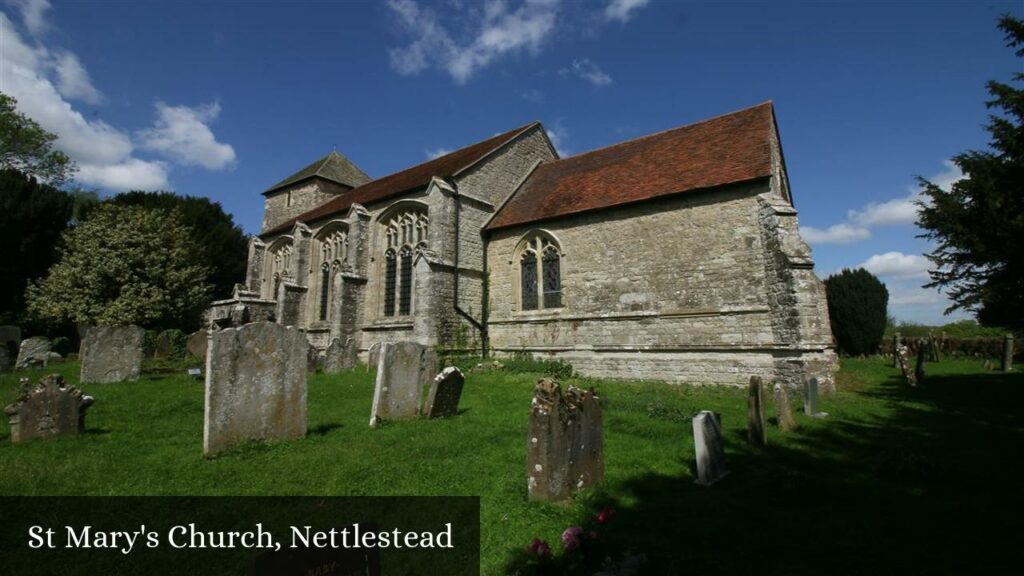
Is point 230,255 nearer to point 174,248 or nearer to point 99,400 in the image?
point 174,248

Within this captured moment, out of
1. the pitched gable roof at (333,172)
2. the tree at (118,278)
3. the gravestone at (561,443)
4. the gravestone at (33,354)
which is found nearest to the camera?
the gravestone at (561,443)

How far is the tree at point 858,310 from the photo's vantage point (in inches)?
944

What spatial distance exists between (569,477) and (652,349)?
935 cm

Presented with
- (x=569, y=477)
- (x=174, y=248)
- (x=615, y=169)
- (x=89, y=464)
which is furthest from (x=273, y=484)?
(x=174, y=248)

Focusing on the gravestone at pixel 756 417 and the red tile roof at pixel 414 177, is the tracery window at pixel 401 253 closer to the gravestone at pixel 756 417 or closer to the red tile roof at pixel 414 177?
the red tile roof at pixel 414 177

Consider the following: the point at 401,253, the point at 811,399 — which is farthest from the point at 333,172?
the point at 811,399

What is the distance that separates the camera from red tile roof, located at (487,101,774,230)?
43.7 ft

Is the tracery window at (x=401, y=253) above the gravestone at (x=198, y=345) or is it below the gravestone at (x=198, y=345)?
above

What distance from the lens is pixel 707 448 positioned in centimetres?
527

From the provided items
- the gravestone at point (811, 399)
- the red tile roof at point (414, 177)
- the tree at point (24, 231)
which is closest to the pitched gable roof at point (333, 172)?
the red tile roof at point (414, 177)

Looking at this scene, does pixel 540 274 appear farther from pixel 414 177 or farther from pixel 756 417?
pixel 756 417

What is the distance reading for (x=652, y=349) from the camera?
1351cm

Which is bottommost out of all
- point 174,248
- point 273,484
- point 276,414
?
point 273,484

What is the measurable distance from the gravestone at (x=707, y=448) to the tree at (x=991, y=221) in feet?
31.5
